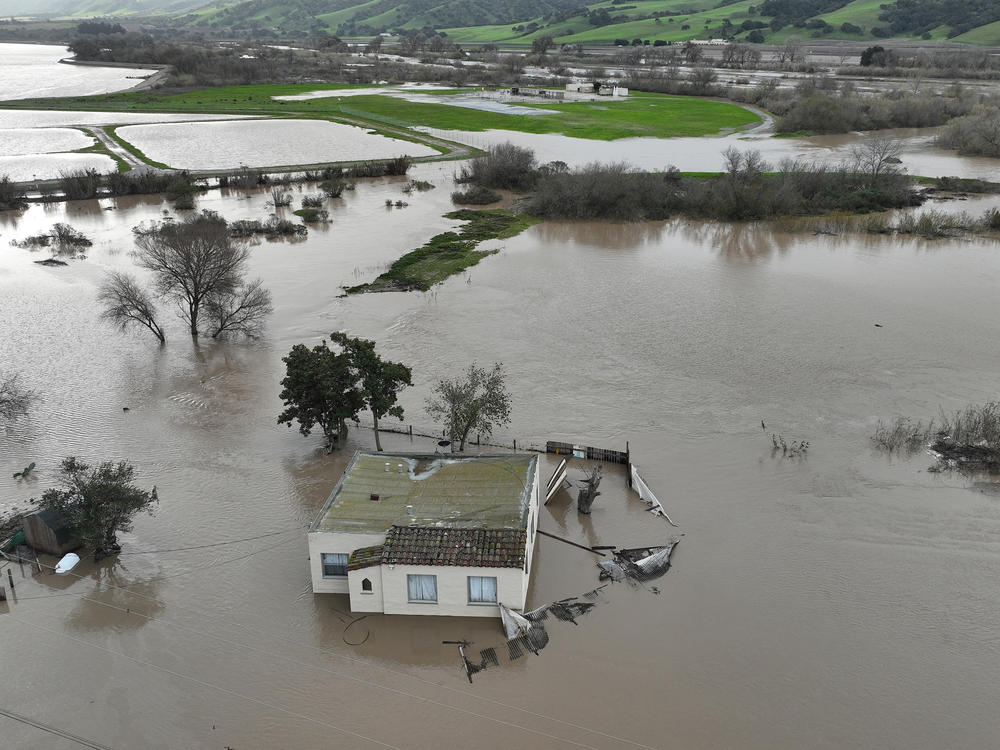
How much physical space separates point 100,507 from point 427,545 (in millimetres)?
7752

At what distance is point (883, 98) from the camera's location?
84812mm

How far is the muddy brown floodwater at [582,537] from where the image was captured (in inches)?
551

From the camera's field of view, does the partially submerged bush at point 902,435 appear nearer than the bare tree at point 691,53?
Yes

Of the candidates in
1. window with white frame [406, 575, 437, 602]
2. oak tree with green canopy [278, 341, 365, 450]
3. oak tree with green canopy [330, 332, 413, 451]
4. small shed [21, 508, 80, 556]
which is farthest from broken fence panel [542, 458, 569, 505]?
small shed [21, 508, 80, 556]

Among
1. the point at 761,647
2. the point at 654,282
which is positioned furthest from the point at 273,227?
the point at 761,647

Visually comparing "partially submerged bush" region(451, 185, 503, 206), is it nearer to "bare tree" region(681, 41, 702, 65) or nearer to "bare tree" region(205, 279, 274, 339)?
"bare tree" region(205, 279, 274, 339)

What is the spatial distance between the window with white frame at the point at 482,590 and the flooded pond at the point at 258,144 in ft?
171

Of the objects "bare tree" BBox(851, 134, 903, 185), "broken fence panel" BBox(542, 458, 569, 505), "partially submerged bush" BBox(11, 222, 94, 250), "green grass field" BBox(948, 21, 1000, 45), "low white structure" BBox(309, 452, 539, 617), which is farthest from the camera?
"green grass field" BBox(948, 21, 1000, 45)

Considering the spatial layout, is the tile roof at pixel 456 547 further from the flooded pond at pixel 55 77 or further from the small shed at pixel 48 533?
the flooded pond at pixel 55 77

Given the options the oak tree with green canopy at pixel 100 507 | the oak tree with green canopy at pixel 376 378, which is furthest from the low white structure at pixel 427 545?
the oak tree with green canopy at pixel 100 507

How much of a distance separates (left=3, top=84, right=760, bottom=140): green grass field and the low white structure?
58764mm

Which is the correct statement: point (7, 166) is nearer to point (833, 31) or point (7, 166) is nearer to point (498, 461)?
point (498, 461)

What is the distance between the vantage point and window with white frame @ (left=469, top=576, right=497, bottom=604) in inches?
612

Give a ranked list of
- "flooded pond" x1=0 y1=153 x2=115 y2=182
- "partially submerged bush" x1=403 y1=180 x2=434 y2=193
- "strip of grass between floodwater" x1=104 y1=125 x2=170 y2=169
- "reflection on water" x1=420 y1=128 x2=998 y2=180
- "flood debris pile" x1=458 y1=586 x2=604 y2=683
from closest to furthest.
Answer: "flood debris pile" x1=458 y1=586 x2=604 y2=683, "partially submerged bush" x1=403 y1=180 x2=434 y2=193, "flooded pond" x1=0 y1=153 x2=115 y2=182, "strip of grass between floodwater" x1=104 y1=125 x2=170 y2=169, "reflection on water" x1=420 y1=128 x2=998 y2=180
